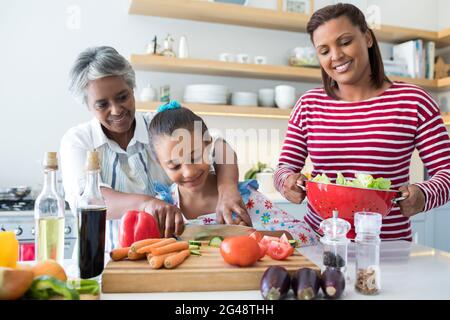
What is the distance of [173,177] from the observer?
1.41 meters

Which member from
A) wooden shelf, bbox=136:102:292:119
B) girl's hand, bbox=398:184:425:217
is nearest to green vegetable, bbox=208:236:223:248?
girl's hand, bbox=398:184:425:217

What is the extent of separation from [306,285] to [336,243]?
16 centimetres

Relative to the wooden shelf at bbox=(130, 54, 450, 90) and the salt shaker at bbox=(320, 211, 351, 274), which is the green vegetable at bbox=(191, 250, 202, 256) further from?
the wooden shelf at bbox=(130, 54, 450, 90)

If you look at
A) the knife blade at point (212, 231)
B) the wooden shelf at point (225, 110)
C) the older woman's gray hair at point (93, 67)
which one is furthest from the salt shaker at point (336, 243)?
the wooden shelf at point (225, 110)

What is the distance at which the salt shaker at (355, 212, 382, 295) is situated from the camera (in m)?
0.88

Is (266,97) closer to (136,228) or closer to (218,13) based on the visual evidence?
(218,13)

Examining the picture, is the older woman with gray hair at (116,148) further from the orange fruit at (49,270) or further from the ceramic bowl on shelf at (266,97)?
the ceramic bowl on shelf at (266,97)

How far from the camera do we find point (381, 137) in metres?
1.46

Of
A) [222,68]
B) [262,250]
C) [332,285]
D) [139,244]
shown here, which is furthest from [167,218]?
[222,68]

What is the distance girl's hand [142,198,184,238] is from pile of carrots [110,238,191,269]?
0.49 ft

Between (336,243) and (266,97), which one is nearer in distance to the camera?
(336,243)
